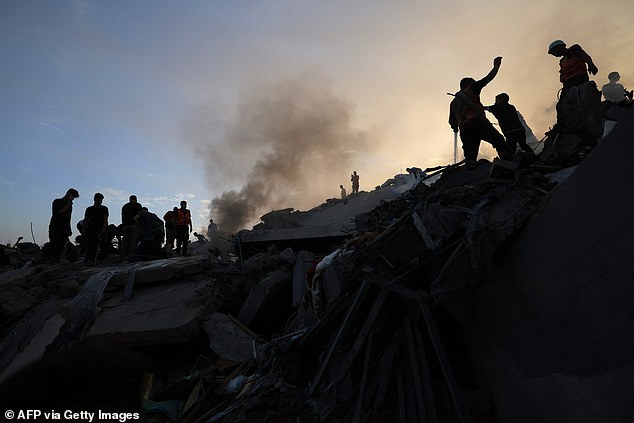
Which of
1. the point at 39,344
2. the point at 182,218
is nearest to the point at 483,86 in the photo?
the point at 39,344

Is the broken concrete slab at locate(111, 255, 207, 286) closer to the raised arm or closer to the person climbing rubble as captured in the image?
the raised arm

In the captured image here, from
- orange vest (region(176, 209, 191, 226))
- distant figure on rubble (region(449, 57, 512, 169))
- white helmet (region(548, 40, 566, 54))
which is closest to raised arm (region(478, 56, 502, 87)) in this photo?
distant figure on rubble (region(449, 57, 512, 169))

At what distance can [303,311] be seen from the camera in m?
4.33

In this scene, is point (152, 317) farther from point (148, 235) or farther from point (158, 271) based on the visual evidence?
point (148, 235)

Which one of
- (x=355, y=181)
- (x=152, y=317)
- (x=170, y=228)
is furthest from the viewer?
(x=355, y=181)

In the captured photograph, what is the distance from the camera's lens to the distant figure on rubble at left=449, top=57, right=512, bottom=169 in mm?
4801

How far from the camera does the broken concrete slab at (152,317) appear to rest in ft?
15.0

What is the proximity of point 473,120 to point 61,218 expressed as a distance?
8080mm

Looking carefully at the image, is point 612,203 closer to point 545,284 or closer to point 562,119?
point 545,284

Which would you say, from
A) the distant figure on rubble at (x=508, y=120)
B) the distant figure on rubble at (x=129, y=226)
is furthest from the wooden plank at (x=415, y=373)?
the distant figure on rubble at (x=129, y=226)

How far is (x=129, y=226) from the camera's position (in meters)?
8.34

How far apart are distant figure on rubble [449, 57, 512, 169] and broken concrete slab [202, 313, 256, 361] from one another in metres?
3.90

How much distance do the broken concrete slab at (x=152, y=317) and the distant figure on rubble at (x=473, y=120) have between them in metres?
4.46

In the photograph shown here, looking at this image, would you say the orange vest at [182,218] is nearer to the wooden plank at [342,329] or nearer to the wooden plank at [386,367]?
the wooden plank at [342,329]
